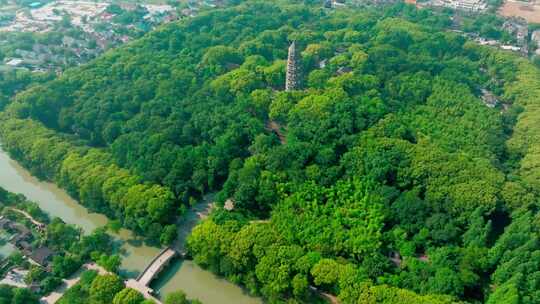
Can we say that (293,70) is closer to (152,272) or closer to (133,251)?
(133,251)

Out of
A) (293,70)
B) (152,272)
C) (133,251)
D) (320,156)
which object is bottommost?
(133,251)

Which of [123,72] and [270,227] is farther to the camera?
[123,72]

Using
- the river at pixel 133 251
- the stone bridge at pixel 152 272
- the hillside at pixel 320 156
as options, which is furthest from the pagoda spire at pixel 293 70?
the stone bridge at pixel 152 272

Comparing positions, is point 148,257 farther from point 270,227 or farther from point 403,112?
point 403,112

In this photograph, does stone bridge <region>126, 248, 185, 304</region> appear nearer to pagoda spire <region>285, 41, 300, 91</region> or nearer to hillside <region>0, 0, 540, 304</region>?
hillside <region>0, 0, 540, 304</region>

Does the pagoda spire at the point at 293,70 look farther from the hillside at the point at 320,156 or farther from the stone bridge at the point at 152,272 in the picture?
the stone bridge at the point at 152,272

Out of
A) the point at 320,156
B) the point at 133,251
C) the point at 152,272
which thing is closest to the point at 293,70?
the point at 320,156

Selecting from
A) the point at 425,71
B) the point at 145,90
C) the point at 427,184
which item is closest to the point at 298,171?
the point at 427,184
